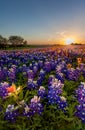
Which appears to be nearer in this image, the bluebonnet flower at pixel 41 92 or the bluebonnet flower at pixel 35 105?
the bluebonnet flower at pixel 35 105

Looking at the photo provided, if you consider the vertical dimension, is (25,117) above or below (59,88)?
below

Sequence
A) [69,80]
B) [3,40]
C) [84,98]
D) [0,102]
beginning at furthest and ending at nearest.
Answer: [3,40] < [69,80] < [0,102] < [84,98]

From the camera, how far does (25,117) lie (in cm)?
560

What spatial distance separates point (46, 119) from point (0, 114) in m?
0.91

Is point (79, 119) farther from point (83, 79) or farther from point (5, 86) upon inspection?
point (83, 79)

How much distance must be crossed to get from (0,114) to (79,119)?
1.46 m

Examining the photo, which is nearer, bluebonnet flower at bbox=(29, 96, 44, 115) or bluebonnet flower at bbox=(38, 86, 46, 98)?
bluebonnet flower at bbox=(29, 96, 44, 115)

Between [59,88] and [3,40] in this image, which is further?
[3,40]

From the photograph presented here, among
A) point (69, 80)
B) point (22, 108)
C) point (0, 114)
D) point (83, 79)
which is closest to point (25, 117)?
point (22, 108)

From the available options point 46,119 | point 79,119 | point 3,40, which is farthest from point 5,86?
point 3,40

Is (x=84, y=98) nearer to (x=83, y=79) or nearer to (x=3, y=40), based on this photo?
(x=83, y=79)

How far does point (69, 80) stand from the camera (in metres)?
8.84

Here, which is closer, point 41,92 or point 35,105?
point 35,105

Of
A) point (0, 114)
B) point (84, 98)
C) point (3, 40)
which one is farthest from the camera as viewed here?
point (3, 40)
